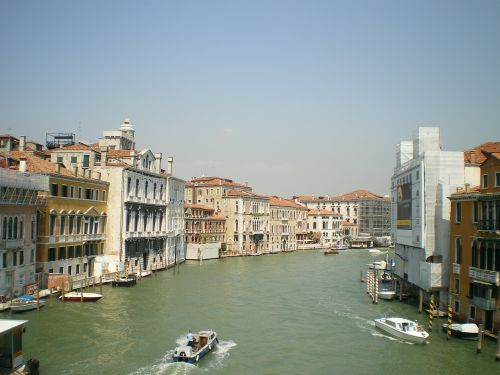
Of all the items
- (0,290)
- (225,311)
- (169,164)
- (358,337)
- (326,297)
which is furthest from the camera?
(169,164)

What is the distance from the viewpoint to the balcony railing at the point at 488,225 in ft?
71.6

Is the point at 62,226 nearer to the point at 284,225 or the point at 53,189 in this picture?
the point at 53,189

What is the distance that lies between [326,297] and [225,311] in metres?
8.40

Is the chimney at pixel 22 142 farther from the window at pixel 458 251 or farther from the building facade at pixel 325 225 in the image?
the building facade at pixel 325 225

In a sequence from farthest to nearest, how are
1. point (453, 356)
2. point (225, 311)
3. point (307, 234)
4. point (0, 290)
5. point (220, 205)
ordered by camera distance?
point (307, 234) < point (220, 205) < point (225, 311) < point (0, 290) < point (453, 356)

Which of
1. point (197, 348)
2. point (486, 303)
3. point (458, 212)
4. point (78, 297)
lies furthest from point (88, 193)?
point (486, 303)

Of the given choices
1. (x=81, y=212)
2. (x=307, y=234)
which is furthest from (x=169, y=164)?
(x=307, y=234)

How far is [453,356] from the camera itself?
20.6m

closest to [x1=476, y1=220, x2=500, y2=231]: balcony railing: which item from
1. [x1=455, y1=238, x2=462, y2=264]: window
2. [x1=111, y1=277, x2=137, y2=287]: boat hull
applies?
[x1=455, y1=238, x2=462, y2=264]: window

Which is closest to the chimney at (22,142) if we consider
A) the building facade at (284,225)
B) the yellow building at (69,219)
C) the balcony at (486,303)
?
the yellow building at (69,219)

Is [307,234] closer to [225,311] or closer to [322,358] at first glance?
[225,311]

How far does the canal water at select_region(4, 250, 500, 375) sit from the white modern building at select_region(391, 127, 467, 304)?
7.11ft

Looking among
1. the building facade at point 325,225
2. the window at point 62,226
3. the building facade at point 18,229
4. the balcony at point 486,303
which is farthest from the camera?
the building facade at point 325,225

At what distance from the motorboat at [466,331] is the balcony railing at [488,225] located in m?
4.16
